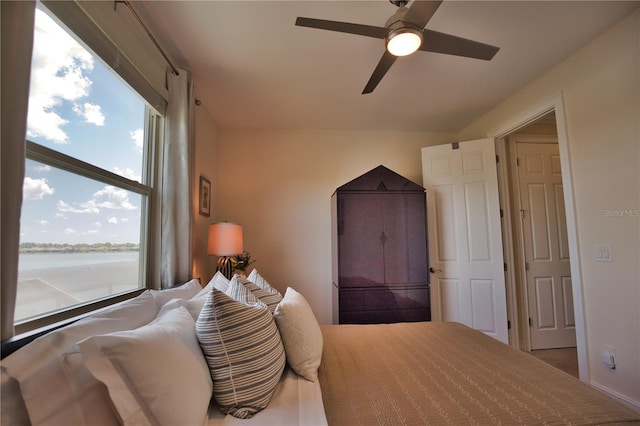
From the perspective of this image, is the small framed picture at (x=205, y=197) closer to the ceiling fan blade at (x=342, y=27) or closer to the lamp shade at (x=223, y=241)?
the lamp shade at (x=223, y=241)

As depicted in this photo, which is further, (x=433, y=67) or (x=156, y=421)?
(x=433, y=67)

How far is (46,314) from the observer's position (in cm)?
106

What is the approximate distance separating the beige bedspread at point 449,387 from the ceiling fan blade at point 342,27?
169cm

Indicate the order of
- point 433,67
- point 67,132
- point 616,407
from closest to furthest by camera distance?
1. point 616,407
2. point 67,132
3. point 433,67

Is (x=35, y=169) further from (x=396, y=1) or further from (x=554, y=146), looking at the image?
(x=554, y=146)

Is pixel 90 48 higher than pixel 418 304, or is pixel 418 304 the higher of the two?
pixel 90 48

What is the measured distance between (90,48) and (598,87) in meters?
3.24

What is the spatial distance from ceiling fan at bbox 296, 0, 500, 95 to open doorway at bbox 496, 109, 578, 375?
1.70 metres

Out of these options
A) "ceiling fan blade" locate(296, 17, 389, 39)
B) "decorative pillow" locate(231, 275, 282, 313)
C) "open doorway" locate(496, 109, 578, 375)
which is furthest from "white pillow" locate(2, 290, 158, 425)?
"open doorway" locate(496, 109, 578, 375)

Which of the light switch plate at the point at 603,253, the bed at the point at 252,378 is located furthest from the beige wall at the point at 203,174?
the light switch plate at the point at 603,253

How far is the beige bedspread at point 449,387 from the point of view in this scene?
883 mm

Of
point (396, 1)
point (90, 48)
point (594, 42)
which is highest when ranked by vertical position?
point (594, 42)

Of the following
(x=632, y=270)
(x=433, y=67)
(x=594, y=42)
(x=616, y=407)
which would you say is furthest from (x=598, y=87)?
(x=616, y=407)

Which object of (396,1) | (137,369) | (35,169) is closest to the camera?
(137,369)
